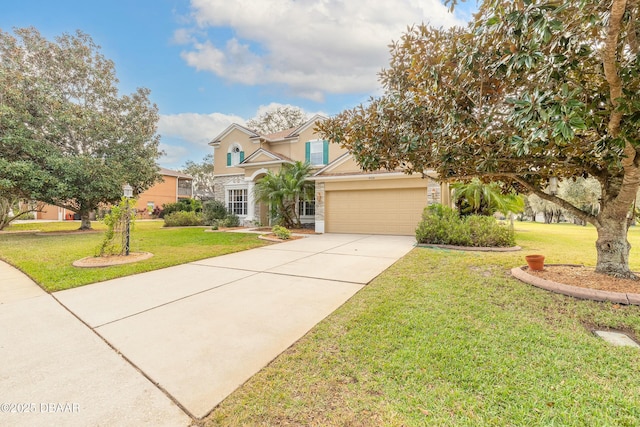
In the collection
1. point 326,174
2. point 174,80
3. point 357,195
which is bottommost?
point 357,195

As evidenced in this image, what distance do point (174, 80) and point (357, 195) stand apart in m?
12.2

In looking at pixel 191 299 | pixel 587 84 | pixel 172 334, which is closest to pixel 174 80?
pixel 191 299

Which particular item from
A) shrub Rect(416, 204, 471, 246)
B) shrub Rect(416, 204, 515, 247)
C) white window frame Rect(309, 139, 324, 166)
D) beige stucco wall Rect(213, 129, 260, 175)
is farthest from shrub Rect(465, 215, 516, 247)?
beige stucco wall Rect(213, 129, 260, 175)

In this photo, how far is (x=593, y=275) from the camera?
16.3 feet

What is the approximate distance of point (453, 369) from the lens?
2.50 m

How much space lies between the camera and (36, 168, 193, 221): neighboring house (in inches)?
1234

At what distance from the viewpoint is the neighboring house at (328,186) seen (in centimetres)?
1284

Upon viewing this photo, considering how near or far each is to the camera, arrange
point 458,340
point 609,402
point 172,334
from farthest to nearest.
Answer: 1. point 172,334
2. point 458,340
3. point 609,402

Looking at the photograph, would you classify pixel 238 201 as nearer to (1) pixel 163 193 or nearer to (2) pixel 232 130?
(2) pixel 232 130

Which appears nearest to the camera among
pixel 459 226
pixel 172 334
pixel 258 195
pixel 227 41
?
pixel 172 334

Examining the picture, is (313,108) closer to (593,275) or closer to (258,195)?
(258,195)

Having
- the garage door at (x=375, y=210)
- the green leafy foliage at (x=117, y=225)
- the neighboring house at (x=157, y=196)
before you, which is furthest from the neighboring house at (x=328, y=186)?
the neighboring house at (x=157, y=196)

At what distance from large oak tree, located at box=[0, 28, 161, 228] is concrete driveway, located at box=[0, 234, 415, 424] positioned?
11056mm

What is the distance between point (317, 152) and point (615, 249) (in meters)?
14.0
